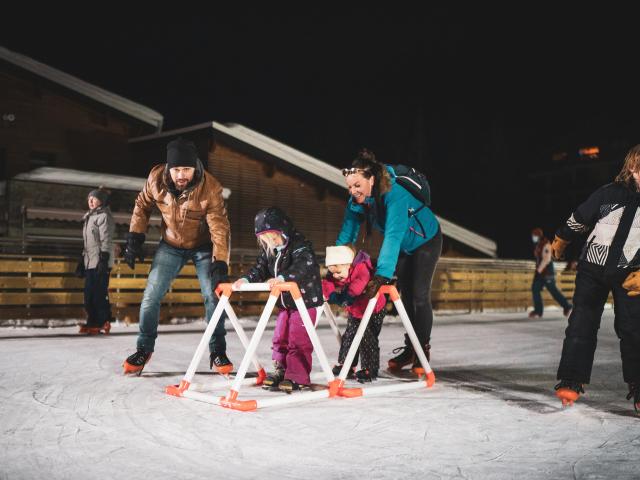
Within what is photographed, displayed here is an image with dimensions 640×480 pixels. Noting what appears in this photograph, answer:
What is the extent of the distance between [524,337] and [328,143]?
1730 inches

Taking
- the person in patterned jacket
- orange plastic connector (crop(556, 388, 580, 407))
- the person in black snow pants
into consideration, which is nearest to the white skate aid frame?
orange plastic connector (crop(556, 388, 580, 407))

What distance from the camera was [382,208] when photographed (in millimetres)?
4895

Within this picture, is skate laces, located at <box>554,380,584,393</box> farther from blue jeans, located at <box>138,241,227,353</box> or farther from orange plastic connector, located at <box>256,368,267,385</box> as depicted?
blue jeans, located at <box>138,241,227,353</box>

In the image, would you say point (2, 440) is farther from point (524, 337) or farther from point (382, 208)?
point (524, 337)

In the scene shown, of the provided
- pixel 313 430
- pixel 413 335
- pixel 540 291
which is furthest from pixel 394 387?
pixel 540 291

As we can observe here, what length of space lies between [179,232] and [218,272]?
0.52 meters

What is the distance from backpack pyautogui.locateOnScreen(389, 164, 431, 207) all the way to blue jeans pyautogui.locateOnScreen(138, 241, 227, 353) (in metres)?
1.56

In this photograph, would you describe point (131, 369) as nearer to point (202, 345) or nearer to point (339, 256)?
point (202, 345)

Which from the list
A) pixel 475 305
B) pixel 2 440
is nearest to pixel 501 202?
pixel 475 305

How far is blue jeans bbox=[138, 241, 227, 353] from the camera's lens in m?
4.85

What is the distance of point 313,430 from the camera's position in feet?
10.8

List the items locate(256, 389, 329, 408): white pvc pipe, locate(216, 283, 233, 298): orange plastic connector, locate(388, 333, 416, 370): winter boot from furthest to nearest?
locate(388, 333, 416, 370): winter boot → locate(216, 283, 233, 298): orange plastic connector → locate(256, 389, 329, 408): white pvc pipe

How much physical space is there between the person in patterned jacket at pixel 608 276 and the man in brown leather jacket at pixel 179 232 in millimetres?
2376

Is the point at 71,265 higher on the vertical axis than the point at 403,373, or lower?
higher
